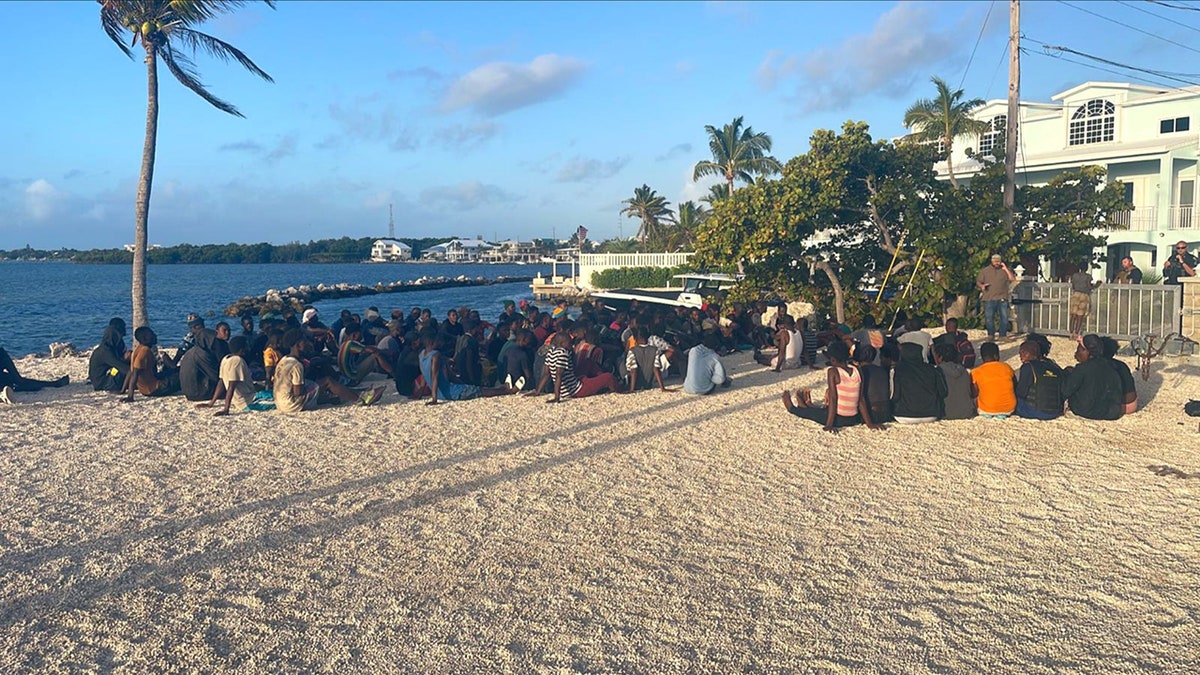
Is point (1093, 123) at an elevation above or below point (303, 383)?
above

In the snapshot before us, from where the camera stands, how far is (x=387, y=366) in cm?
1390

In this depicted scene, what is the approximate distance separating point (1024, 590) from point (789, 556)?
157cm

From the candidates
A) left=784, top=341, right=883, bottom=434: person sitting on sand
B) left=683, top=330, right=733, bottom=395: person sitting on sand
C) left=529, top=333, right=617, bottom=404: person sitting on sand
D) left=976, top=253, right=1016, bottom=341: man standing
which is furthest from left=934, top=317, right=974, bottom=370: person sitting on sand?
left=529, top=333, right=617, bottom=404: person sitting on sand

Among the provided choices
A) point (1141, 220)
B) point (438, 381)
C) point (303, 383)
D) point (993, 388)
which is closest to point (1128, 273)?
point (993, 388)

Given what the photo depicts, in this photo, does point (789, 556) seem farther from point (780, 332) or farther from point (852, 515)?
point (780, 332)

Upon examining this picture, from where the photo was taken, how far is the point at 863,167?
19969 millimetres

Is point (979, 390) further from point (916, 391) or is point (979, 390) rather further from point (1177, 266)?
point (1177, 266)

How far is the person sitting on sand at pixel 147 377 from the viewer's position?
12898mm

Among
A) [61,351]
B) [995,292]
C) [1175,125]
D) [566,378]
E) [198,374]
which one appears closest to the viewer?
[198,374]

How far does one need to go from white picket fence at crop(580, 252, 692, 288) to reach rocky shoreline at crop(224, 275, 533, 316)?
17.0m

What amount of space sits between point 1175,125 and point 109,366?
33.2m

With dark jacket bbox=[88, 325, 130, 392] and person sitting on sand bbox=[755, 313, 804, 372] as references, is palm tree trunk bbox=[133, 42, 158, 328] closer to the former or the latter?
dark jacket bbox=[88, 325, 130, 392]

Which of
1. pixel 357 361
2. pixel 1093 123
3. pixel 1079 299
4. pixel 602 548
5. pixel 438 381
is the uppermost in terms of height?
pixel 1093 123

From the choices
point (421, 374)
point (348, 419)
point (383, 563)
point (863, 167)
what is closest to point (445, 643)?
point (383, 563)
